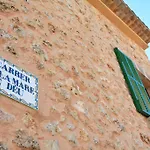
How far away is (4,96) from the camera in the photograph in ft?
5.38

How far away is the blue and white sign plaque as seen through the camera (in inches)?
66.0

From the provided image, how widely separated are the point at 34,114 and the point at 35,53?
0.63 meters

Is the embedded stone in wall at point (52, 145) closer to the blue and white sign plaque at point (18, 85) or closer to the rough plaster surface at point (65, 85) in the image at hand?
the rough plaster surface at point (65, 85)

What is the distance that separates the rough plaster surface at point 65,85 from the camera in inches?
69.5

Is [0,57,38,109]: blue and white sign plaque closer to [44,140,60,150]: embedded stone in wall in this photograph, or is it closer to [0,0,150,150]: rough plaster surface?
[0,0,150,150]: rough plaster surface

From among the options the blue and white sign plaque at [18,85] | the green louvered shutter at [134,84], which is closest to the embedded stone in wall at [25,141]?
the blue and white sign plaque at [18,85]

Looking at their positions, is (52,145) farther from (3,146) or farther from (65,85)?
(65,85)

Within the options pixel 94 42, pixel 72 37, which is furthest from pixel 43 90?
pixel 94 42

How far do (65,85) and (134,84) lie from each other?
187cm

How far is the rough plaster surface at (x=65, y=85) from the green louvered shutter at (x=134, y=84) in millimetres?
124

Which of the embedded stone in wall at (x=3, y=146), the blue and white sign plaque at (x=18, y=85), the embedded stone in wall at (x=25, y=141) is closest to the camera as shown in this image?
the embedded stone in wall at (x=3, y=146)

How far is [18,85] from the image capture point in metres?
1.76

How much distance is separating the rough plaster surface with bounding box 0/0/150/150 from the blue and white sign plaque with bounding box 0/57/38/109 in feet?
0.17

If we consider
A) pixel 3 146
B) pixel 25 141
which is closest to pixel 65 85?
pixel 25 141
